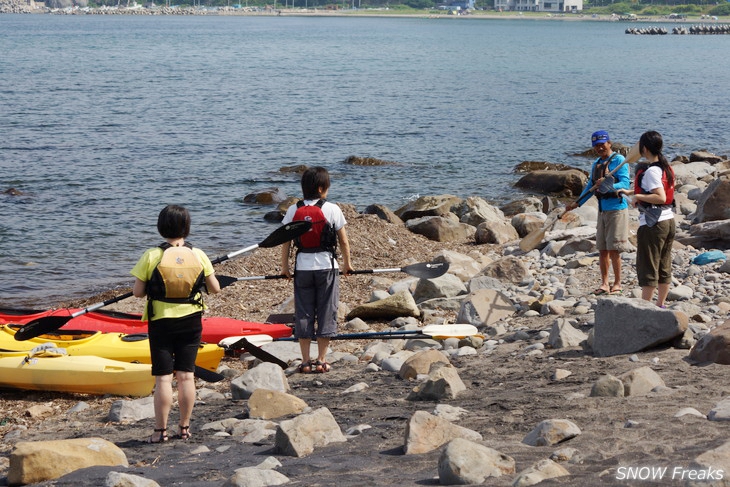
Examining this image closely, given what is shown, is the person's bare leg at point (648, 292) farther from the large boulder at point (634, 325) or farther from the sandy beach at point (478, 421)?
the large boulder at point (634, 325)

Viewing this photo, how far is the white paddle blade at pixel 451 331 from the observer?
9195 mm

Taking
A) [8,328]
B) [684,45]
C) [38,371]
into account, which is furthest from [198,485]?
[684,45]

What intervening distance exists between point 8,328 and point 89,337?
95 centimetres

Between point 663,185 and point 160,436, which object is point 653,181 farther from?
point 160,436

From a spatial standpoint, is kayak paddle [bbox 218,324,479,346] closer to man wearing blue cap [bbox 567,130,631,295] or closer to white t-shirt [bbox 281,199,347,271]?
white t-shirt [bbox 281,199,347,271]

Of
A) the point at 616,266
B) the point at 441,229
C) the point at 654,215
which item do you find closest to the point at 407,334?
the point at 616,266

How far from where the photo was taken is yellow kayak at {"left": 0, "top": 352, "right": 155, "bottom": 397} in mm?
8357

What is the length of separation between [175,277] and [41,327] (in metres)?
2.82

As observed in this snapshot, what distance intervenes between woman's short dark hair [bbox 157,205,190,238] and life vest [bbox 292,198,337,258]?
1700 mm

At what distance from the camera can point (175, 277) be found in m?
6.32

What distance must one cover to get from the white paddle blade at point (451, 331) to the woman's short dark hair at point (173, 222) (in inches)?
→ 140

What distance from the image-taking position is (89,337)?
9.23 m

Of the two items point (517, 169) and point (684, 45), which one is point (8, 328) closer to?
point (517, 169)

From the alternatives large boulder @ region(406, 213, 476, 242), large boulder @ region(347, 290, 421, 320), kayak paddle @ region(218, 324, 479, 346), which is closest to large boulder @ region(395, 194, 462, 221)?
large boulder @ region(406, 213, 476, 242)
